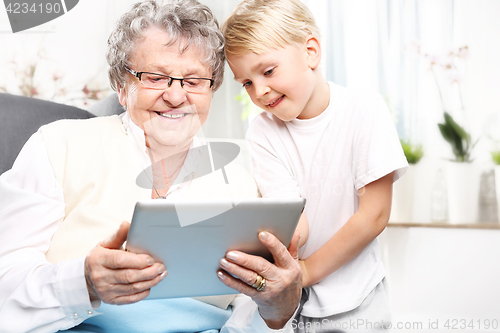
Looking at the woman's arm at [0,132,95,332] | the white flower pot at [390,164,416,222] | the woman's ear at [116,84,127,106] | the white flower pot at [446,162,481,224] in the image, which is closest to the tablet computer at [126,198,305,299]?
the woman's arm at [0,132,95,332]

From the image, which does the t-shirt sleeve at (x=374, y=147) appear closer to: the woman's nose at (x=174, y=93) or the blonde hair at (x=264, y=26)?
the blonde hair at (x=264, y=26)

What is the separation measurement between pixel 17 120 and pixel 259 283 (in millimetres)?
945

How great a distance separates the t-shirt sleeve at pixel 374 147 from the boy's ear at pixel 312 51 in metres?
0.19

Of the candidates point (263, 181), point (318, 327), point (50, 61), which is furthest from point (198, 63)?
point (50, 61)

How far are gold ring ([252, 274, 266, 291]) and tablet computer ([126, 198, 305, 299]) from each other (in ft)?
0.17

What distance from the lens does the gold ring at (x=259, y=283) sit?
862 millimetres

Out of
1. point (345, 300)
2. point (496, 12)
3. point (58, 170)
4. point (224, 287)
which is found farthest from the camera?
point (496, 12)

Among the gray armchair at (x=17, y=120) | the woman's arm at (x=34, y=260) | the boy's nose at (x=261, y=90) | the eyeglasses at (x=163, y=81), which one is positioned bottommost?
the woman's arm at (x=34, y=260)

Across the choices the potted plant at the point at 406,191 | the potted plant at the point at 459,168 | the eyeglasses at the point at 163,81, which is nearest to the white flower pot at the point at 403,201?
the potted plant at the point at 406,191

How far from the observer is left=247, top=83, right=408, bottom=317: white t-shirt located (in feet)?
3.75

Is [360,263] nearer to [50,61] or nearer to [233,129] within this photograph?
[233,129]

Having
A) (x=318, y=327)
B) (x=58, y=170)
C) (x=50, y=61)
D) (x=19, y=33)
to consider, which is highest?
(x=19, y=33)

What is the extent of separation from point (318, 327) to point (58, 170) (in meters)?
0.84

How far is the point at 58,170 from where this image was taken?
40.1 inches
